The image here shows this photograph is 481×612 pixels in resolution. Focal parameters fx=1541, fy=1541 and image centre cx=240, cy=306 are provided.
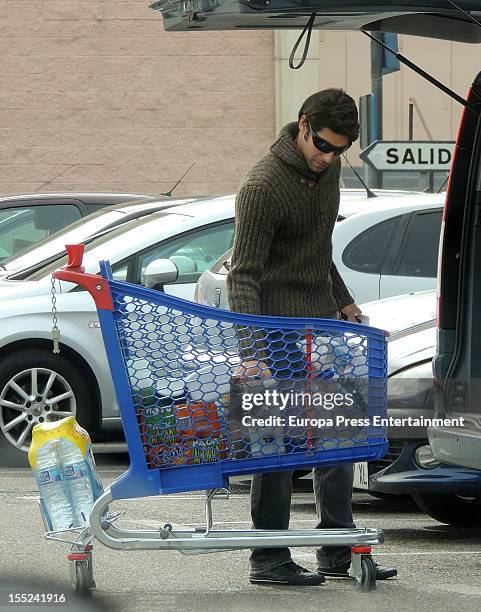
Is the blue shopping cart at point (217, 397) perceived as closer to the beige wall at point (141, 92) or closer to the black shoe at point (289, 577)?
A: the black shoe at point (289, 577)

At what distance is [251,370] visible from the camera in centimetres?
499

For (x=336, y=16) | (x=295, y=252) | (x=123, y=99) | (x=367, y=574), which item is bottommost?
(x=123, y=99)

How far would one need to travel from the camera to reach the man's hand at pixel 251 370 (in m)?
4.98

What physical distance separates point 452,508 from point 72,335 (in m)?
3.17

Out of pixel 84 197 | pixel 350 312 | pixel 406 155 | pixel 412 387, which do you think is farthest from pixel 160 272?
pixel 406 155

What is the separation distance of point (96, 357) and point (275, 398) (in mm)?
4486

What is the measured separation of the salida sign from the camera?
13.5 meters

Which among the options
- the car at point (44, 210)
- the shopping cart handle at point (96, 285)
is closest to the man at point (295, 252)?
the shopping cart handle at point (96, 285)

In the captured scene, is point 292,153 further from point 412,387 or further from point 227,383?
point 412,387

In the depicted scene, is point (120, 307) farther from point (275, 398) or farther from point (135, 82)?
point (135, 82)

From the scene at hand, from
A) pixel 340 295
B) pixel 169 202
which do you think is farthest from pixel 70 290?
pixel 340 295

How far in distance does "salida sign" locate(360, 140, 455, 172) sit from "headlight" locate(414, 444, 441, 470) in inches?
278

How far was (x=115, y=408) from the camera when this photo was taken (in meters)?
9.41

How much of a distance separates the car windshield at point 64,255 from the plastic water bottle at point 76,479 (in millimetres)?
4579
